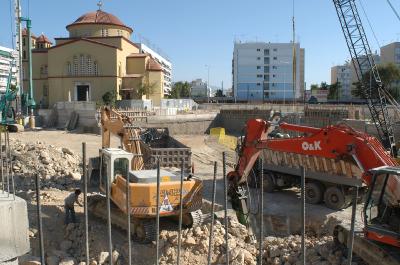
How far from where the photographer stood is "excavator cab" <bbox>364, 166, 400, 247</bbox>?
25.3ft

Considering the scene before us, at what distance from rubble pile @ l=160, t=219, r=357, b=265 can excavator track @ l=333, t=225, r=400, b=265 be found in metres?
0.33

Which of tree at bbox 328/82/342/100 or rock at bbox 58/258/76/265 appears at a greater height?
tree at bbox 328/82/342/100

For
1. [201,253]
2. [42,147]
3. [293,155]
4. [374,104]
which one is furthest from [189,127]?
[201,253]

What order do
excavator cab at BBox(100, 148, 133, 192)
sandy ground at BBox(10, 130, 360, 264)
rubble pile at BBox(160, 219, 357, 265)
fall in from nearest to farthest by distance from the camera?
rubble pile at BBox(160, 219, 357, 265) → sandy ground at BBox(10, 130, 360, 264) → excavator cab at BBox(100, 148, 133, 192)

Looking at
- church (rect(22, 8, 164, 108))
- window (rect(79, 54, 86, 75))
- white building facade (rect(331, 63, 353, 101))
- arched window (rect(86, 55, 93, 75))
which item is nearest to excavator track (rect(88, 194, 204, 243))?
church (rect(22, 8, 164, 108))

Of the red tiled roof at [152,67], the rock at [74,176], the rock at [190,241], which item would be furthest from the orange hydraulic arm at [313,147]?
the red tiled roof at [152,67]

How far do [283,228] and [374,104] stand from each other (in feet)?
67.3

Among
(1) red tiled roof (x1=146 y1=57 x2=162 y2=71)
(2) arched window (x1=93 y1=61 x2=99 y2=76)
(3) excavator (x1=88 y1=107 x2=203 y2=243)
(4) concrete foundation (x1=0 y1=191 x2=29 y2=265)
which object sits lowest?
(3) excavator (x1=88 y1=107 x2=203 y2=243)

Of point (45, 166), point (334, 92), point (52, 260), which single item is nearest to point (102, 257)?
point (52, 260)

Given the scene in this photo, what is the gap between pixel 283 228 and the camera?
1209 cm

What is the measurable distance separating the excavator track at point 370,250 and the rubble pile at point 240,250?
33cm

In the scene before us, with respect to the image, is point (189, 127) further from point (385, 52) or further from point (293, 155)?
point (385, 52)

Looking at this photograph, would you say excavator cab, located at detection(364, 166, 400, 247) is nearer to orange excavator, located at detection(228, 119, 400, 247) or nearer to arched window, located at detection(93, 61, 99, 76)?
orange excavator, located at detection(228, 119, 400, 247)

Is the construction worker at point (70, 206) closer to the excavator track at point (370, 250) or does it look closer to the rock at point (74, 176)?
the rock at point (74, 176)
